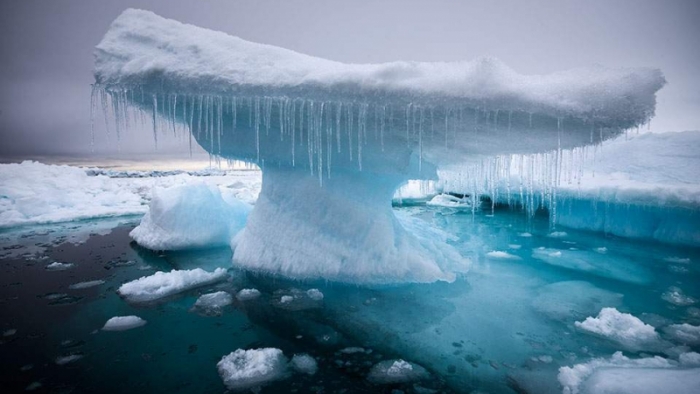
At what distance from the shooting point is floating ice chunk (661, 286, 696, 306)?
170 inches

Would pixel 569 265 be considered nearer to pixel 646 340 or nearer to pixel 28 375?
pixel 646 340

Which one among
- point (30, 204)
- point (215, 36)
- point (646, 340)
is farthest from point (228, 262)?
point (30, 204)

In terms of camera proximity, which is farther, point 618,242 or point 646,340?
point 618,242

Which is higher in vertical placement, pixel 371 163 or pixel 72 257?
pixel 371 163

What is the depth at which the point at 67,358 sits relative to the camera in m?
2.75

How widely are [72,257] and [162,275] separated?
3.00m

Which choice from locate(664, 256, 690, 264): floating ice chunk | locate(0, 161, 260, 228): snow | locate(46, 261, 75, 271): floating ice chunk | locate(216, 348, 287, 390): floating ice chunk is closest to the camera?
locate(216, 348, 287, 390): floating ice chunk

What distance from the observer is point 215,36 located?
4.39 metres

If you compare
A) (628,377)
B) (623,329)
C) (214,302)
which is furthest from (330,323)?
(623,329)

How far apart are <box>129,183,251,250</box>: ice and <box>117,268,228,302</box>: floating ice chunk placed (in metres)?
1.99

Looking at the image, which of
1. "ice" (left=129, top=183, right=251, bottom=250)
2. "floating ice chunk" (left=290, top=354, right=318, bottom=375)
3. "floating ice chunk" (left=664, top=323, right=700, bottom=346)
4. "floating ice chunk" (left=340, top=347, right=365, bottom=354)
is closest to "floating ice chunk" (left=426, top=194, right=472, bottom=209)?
"ice" (left=129, top=183, right=251, bottom=250)

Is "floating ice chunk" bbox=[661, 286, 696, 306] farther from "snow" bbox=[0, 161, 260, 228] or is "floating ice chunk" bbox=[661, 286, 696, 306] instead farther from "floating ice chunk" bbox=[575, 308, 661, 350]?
"snow" bbox=[0, 161, 260, 228]

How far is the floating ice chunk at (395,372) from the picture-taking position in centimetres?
256

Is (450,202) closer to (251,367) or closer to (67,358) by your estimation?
(251,367)
